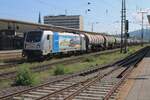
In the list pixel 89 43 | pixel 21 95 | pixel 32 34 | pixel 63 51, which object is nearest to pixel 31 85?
pixel 21 95

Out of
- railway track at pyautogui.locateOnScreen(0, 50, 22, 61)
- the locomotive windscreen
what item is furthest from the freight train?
railway track at pyautogui.locateOnScreen(0, 50, 22, 61)

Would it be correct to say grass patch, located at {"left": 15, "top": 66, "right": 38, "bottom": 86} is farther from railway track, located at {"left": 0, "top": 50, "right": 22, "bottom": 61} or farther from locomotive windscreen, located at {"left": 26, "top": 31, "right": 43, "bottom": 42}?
railway track, located at {"left": 0, "top": 50, "right": 22, "bottom": 61}

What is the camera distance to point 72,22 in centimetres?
12725

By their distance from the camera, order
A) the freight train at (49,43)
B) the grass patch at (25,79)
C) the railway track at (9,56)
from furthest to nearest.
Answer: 1. the railway track at (9,56)
2. the freight train at (49,43)
3. the grass patch at (25,79)

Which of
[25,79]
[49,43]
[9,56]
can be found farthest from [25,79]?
[9,56]

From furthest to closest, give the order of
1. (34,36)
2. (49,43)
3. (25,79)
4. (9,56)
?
1. (9,56)
2. (49,43)
3. (34,36)
4. (25,79)

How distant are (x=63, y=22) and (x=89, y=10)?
65424mm

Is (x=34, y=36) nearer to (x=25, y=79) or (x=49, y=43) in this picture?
(x=49, y=43)

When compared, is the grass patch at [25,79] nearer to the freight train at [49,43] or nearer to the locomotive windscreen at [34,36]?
the freight train at [49,43]

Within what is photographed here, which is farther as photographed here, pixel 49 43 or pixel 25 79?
pixel 49 43

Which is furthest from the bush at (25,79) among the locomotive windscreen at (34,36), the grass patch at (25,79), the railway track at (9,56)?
the railway track at (9,56)

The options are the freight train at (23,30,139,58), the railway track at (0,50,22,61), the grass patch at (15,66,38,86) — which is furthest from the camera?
the railway track at (0,50,22,61)

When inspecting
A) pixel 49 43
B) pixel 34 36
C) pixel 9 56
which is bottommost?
pixel 9 56

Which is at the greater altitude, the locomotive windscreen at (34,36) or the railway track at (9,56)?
the locomotive windscreen at (34,36)
